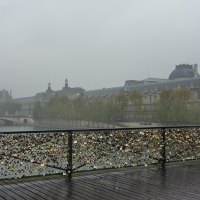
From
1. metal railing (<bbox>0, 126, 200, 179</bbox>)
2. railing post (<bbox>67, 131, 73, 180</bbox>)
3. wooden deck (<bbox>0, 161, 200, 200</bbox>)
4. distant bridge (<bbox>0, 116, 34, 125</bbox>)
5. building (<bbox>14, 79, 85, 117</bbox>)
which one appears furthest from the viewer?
building (<bbox>14, 79, 85, 117</bbox>)

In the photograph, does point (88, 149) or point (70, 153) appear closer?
point (70, 153)

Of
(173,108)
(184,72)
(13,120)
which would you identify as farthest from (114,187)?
(184,72)

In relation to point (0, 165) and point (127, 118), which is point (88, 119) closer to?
point (127, 118)

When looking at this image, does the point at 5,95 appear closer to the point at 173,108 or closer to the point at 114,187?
the point at 173,108

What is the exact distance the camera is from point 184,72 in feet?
312

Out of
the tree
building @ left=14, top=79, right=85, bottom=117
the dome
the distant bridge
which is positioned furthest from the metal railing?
the dome

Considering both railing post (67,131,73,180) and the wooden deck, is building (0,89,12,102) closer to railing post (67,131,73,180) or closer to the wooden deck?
railing post (67,131,73,180)

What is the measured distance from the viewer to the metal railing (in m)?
7.20

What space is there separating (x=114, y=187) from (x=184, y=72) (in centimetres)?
9185

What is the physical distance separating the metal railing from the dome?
286 feet

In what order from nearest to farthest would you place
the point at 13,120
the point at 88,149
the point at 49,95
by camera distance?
the point at 88,149
the point at 13,120
the point at 49,95

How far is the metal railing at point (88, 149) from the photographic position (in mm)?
7203

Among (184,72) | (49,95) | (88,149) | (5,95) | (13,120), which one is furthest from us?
(5,95)

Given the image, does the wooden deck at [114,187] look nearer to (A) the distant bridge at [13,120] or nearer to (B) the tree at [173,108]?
(B) the tree at [173,108]
